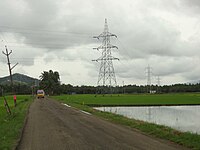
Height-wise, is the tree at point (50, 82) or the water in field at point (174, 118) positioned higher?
the tree at point (50, 82)

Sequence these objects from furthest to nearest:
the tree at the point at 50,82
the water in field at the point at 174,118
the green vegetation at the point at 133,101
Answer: the tree at the point at 50,82, the green vegetation at the point at 133,101, the water in field at the point at 174,118

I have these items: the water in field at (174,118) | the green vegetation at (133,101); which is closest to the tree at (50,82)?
the green vegetation at (133,101)

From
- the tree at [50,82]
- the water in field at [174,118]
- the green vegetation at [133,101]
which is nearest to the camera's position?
the water in field at [174,118]

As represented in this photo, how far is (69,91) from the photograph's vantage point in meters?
170

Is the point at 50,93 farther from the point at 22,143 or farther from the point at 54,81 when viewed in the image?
the point at 22,143

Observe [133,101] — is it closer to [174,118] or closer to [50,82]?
[174,118]

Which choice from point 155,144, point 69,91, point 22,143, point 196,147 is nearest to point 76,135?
point 22,143

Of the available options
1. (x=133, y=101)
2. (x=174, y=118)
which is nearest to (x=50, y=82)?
(x=133, y=101)

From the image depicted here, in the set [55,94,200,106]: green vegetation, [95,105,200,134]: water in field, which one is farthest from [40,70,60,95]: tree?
[95,105,200,134]: water in field

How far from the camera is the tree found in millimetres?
139250

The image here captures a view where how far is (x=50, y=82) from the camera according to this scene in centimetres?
13912

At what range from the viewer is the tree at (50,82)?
457ft

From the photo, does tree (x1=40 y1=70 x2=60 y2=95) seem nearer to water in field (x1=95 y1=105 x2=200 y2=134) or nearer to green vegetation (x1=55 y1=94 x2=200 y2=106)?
green vegetation (x1=55 y1=94 x2=200 y2=106)

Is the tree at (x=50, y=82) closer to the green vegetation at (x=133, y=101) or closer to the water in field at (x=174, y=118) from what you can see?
the green vegetation at (x=133, y=101)
